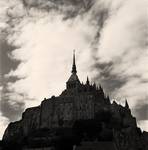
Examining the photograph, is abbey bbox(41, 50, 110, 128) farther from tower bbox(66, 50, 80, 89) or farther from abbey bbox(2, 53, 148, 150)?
tower bbox(66, 50, 80, 89)

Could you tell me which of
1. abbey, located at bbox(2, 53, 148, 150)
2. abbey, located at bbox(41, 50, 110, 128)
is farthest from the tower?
abbey, located at bbox(41, 50, 110, 128)

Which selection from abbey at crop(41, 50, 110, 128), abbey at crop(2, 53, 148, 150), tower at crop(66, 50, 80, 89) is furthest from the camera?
tower at crop(66, 50, 80, 89)

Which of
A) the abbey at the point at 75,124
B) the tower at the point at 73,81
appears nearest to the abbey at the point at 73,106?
the abbey at the point at 75,124

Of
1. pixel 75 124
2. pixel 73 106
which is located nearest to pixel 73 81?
pixel 73 106

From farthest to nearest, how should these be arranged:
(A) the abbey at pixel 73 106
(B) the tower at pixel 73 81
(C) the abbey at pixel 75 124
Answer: (B) the tower at pixel 73 81
(A) the abbey at pixel 73 106
(C) the abbey at pixel 75 124

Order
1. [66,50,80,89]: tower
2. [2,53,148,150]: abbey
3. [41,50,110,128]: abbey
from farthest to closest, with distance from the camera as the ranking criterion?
1. [66,50,80,89]: tower
2. [41,50,110,128]: abbey
3. [2,53,148,150]: abbey

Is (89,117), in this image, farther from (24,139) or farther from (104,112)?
(24,139)

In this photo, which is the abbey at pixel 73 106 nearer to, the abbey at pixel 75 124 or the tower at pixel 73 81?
the abbey at pixel 75 124

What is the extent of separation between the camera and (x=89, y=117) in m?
105

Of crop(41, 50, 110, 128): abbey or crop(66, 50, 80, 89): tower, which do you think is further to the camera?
crop(66, 50, 80, 89): tower

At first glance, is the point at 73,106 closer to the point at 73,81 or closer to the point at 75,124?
the point at 75,124

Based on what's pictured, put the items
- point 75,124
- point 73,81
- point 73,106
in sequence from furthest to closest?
point 73,81 → point 73,106 → point 75,124

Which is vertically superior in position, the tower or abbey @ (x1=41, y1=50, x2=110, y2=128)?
the tower

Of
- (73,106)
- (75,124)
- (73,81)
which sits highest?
(73,81)
